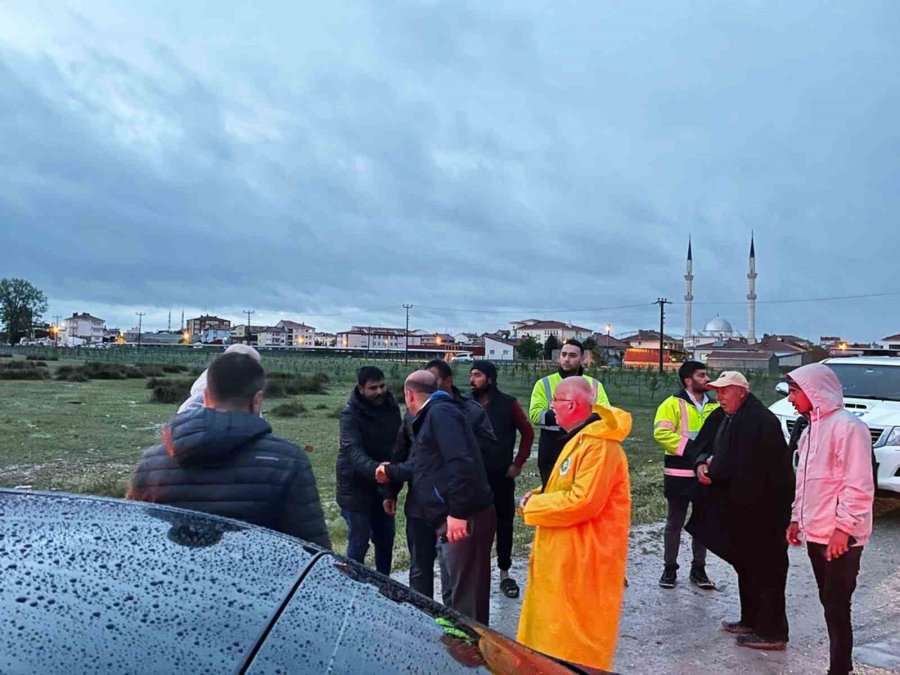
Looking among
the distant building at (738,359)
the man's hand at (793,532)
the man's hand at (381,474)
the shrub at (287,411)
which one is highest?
the distant building at (738,359)

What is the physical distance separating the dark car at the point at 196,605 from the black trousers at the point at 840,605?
2.81m

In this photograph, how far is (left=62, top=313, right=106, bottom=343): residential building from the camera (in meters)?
174

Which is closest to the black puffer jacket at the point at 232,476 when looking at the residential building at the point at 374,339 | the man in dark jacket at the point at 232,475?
the man in dark jacket at the point at 232,475

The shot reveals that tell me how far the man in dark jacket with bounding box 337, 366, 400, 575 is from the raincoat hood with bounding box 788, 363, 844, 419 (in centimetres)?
272

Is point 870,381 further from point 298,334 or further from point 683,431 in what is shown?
point 298,334

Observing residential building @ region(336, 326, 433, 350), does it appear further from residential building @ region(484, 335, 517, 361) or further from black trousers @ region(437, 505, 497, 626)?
black trousers @ region(437, 505, 497, 626)

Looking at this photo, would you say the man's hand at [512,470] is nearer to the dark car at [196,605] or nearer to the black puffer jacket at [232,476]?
the black puffer jacket at [232,476]

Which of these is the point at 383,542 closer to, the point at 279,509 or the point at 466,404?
the point at 466,404

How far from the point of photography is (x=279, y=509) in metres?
2.39

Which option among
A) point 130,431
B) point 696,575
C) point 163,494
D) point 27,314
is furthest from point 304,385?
point 27,314

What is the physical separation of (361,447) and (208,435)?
2.58 m

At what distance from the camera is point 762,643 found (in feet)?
14.1

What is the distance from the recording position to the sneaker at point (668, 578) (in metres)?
5.36

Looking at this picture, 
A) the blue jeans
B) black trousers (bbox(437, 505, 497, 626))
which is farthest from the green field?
black trousers (bbox(437, 505, 497, 626))
